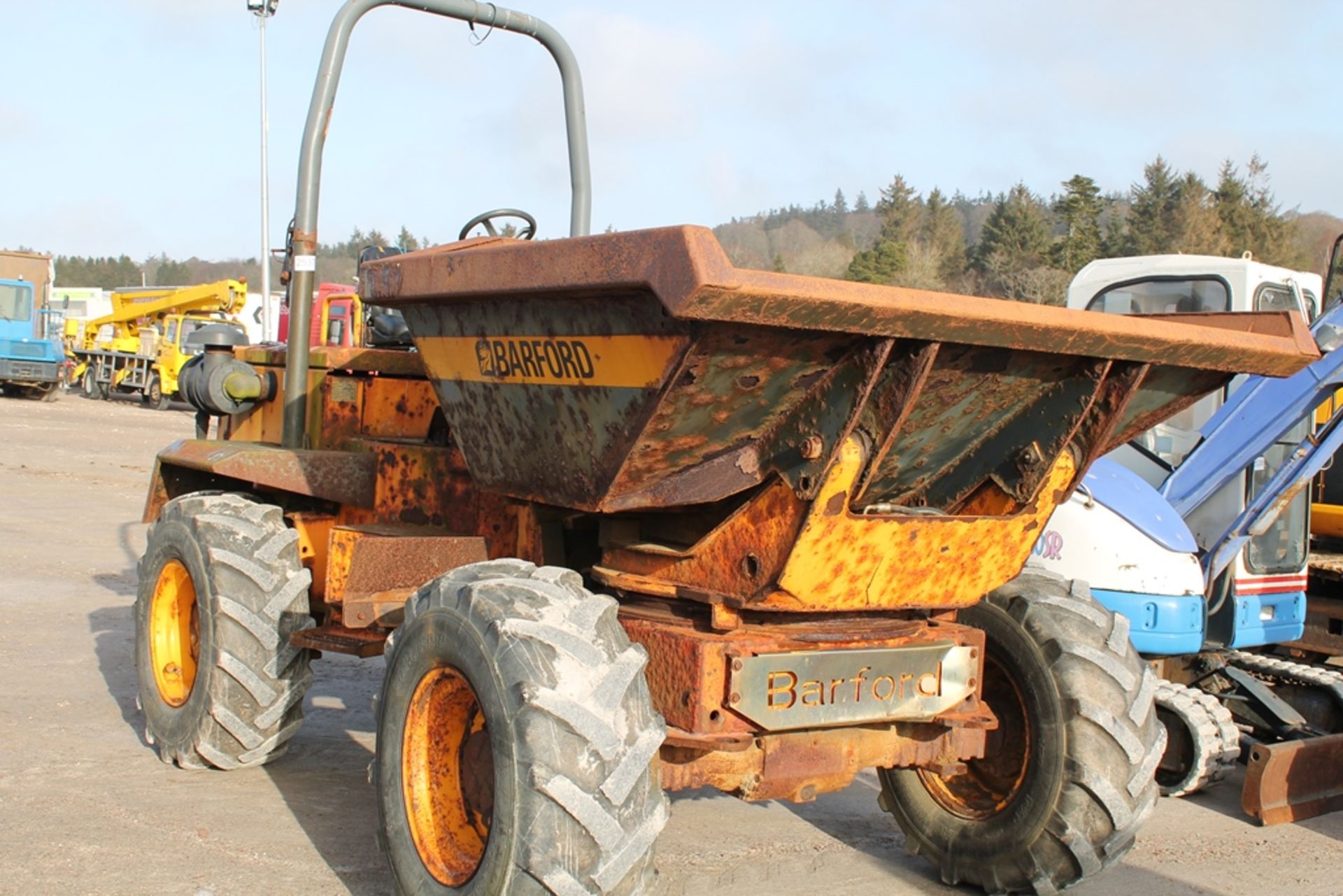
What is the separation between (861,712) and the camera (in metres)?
3.74

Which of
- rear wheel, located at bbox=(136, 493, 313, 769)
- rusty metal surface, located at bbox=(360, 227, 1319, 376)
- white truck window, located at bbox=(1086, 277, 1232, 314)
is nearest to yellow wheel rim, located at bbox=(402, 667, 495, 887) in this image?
rusty metal surface, located at bbox=(360, 227, 1319, 376)

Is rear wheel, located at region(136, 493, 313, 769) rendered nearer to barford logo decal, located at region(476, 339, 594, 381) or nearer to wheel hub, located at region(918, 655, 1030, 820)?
barford logo decal, located at region(476, 339, 594, 381)

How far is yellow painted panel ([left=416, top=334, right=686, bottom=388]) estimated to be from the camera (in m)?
3.26

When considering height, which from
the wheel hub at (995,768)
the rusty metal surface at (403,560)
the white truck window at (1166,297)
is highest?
the white truck window at (1166,297)

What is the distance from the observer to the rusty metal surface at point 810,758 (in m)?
3.66

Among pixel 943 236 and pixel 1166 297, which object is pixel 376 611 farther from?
pixel 943 236

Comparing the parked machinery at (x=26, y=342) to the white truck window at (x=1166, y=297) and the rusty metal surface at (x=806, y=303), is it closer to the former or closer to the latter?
the white truck window at (x=1166, y=297)

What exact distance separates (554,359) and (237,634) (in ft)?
6.57

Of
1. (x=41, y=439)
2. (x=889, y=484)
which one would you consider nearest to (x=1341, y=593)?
(x=889, y=484)

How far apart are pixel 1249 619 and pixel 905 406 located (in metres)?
4.27

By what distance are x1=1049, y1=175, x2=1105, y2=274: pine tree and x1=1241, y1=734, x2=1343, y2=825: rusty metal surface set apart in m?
27.3

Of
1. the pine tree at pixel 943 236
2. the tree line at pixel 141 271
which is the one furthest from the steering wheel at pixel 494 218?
the tree line at pixel 141 271

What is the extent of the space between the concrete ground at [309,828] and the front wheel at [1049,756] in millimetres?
250

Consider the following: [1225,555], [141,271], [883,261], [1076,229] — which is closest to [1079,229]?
[1076,229]
